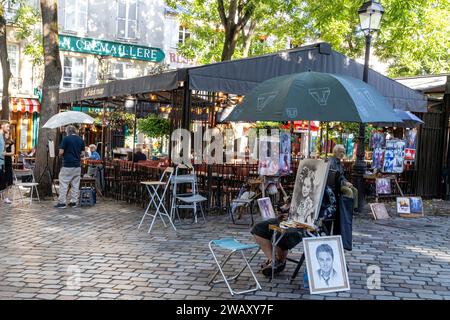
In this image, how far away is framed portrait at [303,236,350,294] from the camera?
4.84m

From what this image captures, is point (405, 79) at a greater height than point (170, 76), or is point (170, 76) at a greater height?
point (405, 79)

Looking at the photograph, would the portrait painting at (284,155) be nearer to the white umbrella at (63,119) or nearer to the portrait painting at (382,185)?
the portrait painting at (382,185)

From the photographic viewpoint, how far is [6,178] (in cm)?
1048

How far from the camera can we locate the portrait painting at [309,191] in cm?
519

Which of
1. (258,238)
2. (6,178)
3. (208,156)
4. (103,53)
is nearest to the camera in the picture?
(258,238)

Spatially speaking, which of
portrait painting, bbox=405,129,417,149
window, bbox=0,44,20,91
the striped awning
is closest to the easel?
portrait painting, bbox=405,129,417,149

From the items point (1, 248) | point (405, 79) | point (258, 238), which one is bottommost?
point (1, 248)

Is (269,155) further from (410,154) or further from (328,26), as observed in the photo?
(328,26)

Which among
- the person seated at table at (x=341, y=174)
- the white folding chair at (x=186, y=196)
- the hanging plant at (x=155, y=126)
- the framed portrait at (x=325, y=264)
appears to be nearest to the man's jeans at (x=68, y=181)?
the white folding chair at (x=186, y=196)

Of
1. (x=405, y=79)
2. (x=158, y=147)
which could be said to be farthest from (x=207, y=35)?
(x=405, y=79)

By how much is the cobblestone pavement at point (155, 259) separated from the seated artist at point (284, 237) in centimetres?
15

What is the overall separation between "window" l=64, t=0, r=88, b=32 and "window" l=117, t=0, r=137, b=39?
1767 mm

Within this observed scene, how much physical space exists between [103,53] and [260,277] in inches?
838

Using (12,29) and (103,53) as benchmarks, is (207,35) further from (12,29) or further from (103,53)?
(12,29)
